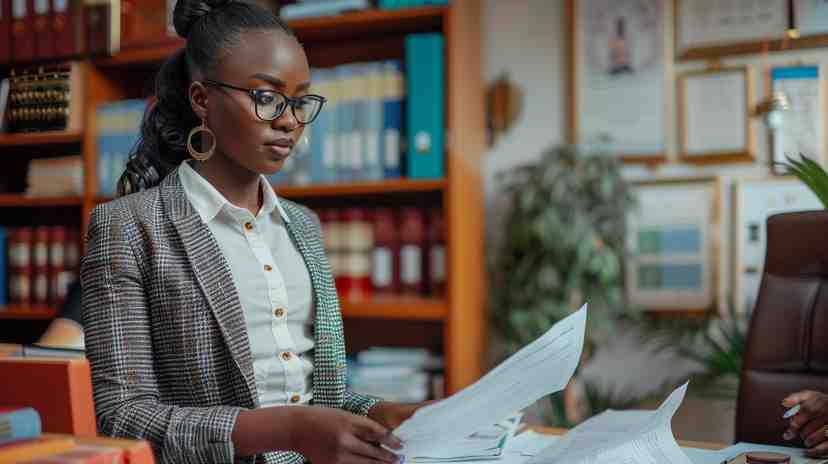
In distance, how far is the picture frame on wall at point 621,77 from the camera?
254cm

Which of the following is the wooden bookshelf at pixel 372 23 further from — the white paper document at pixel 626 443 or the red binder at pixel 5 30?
the white paper document at pixel 626 443

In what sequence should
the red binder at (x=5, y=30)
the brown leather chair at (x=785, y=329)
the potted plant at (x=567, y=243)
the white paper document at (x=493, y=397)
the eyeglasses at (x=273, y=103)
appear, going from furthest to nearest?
1. the red binder at (x=5, y=30)
2. the potted plant at (x=567, y=243)
3. the brown leather chair at (x=785, y=329)
4. the eyeglasses at (x=273, y=103)
5. the white paper document at (x=493, y=397)

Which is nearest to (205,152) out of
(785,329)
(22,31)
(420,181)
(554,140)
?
(785,329)

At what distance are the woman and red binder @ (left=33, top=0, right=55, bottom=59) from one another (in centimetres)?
194

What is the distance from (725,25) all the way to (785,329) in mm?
1338

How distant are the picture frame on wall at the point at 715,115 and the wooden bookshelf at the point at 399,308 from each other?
94 centimetres

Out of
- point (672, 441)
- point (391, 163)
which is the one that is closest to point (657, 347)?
point (391, 163)

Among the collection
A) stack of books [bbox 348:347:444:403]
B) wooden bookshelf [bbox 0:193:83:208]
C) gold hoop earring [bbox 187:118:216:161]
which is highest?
gold hoop earring [bbox 187:118:216:161]

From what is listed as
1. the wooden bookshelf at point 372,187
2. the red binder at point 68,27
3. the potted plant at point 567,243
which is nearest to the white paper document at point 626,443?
the potted plant at point 567,243

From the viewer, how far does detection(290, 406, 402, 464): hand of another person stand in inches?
30.9

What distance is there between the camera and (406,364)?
8.38ft

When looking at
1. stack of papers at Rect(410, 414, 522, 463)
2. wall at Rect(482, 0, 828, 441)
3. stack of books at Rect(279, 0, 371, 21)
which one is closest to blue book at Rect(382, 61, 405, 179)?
stack of books at Rect(279, 0, 371, 21)

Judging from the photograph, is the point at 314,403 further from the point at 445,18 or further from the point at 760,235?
the point at 760,235

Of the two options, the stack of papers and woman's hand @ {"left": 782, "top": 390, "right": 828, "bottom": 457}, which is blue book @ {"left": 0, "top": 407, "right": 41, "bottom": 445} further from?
woman's hand @ {"left": 782, "top": 390, "right": 828, "bottom": 457}
